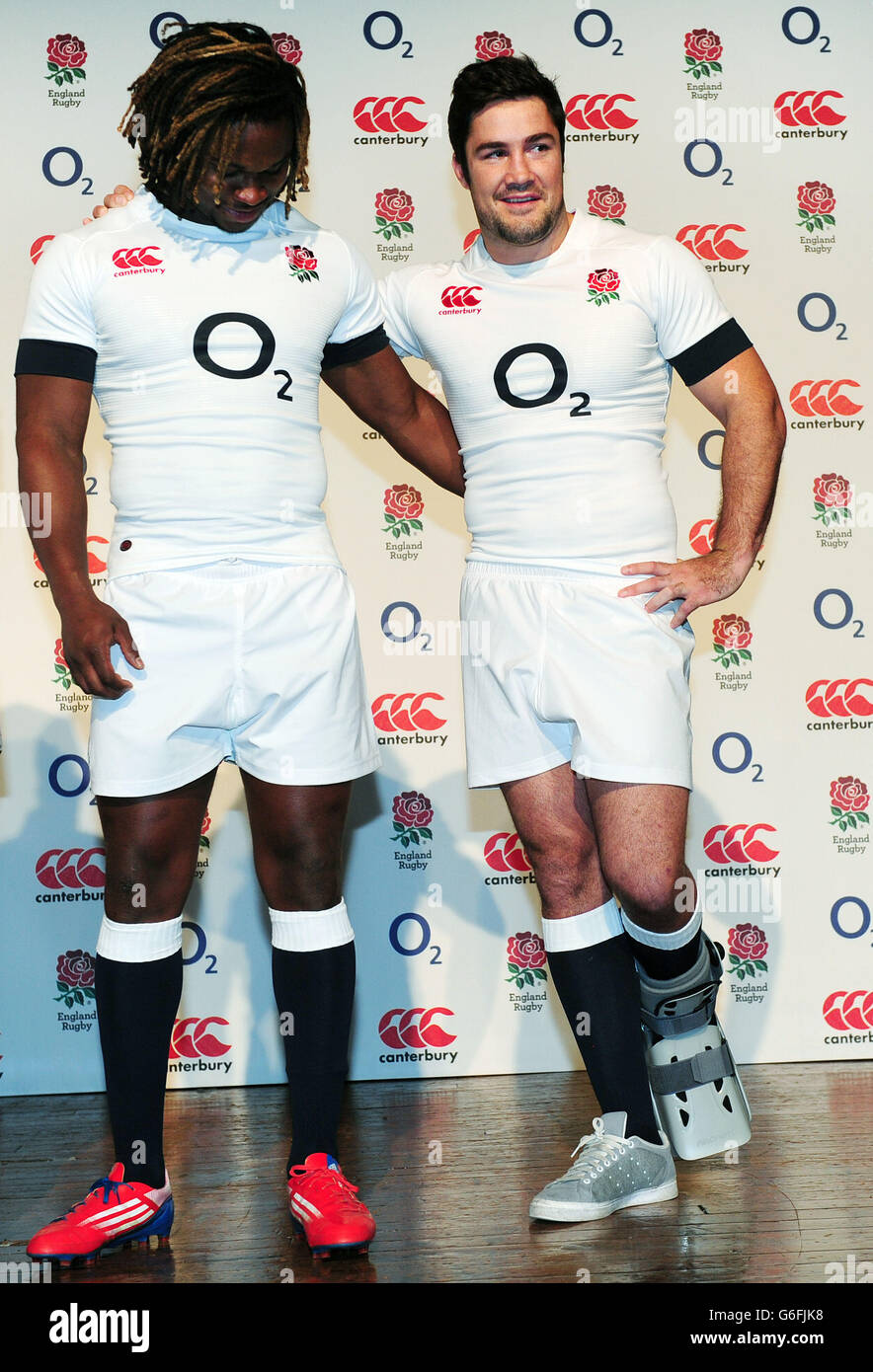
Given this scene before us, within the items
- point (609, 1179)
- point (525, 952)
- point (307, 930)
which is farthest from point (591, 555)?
point (525, 952)

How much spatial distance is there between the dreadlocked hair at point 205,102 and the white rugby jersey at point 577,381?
43 centimetres

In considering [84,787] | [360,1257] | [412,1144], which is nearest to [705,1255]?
[360,1257]

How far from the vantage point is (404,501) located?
10.7 ft

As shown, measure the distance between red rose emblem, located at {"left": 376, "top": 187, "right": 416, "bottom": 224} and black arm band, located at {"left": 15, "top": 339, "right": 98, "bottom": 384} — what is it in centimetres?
145

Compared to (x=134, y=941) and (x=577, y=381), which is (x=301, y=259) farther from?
(x=134, y=941)

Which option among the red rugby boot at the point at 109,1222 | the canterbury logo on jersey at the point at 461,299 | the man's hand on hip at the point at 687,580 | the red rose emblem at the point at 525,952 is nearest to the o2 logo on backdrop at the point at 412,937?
the red rose emblem at the point at 525,952

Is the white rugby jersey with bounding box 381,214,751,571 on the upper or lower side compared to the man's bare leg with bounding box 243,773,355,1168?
upper

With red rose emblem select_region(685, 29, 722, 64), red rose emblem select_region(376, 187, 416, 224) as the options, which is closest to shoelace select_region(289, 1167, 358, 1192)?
red rose emblem select_region(376, 187, 416, 224)

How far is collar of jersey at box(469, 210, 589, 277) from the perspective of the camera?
2.26 meters

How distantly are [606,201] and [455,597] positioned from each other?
103cm

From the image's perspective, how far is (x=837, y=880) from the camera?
3.25 m

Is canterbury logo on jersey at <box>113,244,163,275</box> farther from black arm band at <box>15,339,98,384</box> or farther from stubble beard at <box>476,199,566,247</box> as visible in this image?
stubble beard at <box>476,199,566,247</box>

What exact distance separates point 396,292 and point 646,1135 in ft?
4.96

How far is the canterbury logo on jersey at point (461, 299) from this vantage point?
89.0 inches
